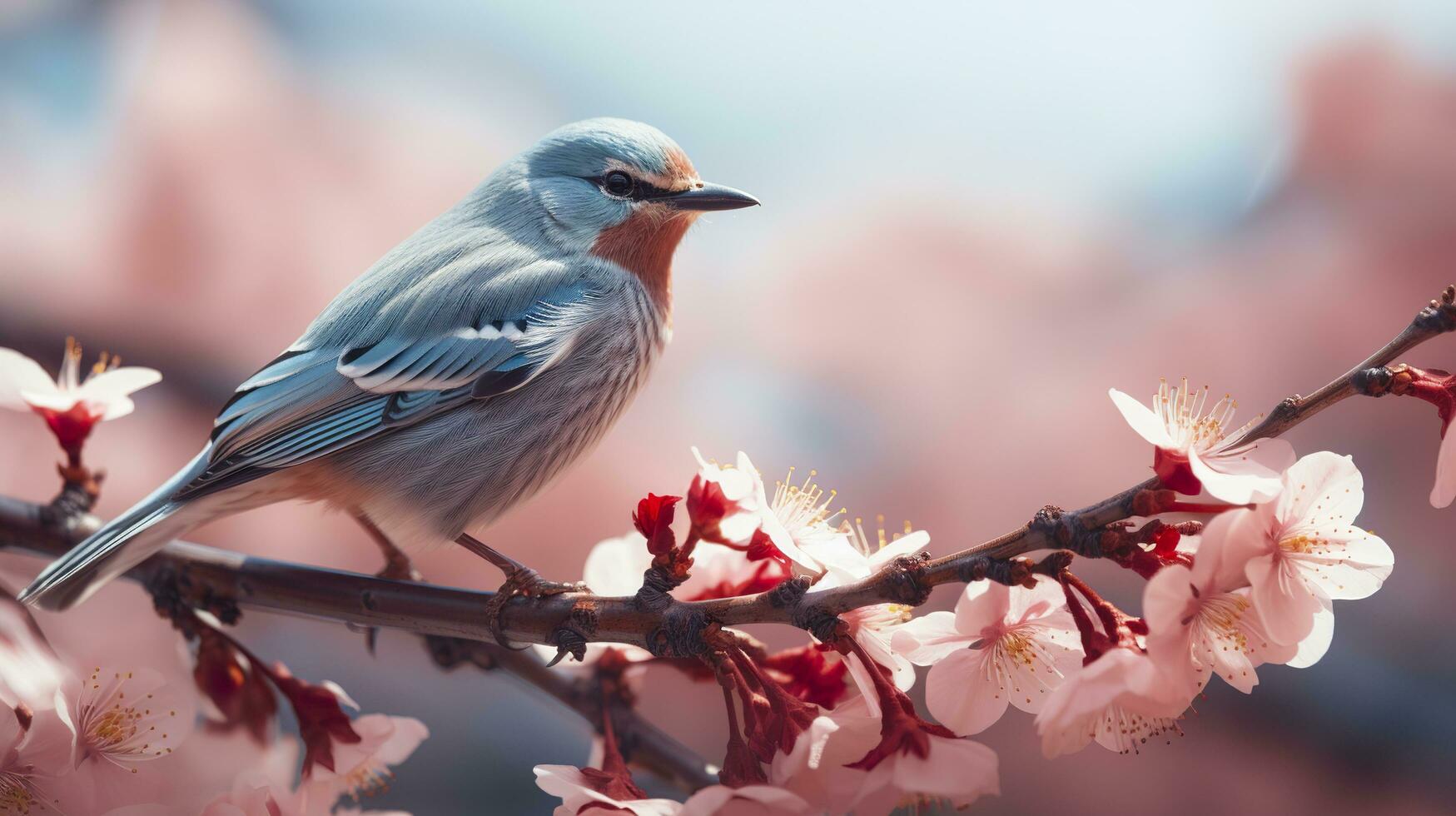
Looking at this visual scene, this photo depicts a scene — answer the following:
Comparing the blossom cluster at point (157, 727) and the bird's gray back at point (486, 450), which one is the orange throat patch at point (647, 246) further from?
the blossom cluster at point (157, 727)

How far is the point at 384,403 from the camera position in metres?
0.70

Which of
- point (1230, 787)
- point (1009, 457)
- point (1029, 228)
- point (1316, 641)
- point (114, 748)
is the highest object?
point (1029, 228)

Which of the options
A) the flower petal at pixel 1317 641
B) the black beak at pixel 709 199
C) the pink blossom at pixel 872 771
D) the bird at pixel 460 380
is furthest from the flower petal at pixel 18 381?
the flower petal at pixel 1317 641

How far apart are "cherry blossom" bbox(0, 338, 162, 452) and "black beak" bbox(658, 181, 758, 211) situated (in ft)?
1.32

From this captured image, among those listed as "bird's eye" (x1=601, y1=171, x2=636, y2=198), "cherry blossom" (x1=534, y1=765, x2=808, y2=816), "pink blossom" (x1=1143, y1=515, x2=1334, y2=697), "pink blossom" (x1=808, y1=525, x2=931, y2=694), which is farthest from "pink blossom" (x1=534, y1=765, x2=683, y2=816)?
"bird's eye" (x1=601, y1=171, x2=636, y2=198)

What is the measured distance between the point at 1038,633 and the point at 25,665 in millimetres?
572

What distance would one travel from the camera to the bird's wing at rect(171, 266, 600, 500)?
684 mm

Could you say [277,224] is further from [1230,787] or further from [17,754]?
[1230,787]

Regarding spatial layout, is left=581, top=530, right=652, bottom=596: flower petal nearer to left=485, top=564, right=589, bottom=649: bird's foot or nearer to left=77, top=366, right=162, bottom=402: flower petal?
left=485, top=564, right=589, bottom=649: bird's foot

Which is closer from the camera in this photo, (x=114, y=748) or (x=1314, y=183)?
(x=114, y=748)

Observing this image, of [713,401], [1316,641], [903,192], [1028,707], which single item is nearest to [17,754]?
[1028,707]

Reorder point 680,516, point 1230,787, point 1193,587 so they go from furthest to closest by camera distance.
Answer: point 1230,787 → point 680,516 → point 1193,587

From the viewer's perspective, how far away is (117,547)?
601 mm

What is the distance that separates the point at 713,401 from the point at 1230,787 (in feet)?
2.42
